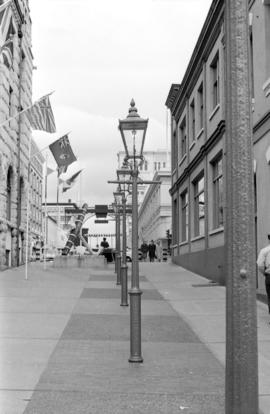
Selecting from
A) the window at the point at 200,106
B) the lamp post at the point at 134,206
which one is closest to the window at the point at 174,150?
the window at the point at 200,106

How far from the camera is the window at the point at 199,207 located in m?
23.2

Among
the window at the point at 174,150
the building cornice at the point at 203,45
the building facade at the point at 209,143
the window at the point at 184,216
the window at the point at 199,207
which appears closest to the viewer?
the building facade at the point at 209,143

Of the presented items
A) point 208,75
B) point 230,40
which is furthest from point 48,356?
point 208,75

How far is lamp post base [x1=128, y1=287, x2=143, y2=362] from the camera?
25.5 feet

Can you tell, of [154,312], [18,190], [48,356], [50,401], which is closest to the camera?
[50,401]

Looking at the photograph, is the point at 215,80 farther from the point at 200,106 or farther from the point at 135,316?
the point at 135,316

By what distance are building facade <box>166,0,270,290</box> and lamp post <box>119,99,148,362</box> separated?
16.2 feet

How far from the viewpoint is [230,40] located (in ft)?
13.1

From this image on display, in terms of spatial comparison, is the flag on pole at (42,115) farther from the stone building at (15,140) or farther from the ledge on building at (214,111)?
the ledge on building at (214,111)

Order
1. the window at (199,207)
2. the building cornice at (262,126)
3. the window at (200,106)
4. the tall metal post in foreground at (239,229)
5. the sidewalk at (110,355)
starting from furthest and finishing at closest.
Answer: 1. the window at (200,106)
2. the window at (199,207)
3. the building cornice at (262,126)
4. the sidewalk at (110,355)
5. the tall metal post in foreground at (239,229)

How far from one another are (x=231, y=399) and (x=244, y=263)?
903 millimetres

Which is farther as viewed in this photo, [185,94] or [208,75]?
[185,94]

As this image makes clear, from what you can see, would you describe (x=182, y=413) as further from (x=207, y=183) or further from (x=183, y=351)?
(x=207, y=183)

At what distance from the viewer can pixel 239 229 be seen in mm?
3855
